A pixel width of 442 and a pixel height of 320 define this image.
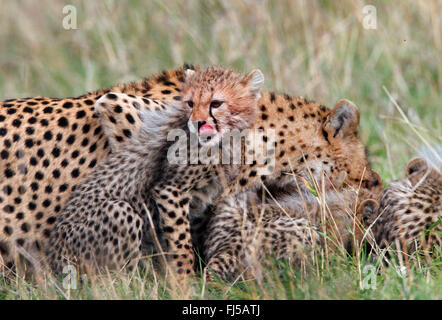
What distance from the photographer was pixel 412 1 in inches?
290

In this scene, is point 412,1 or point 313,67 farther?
point 412,1

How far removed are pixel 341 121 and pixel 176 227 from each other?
46.1 inches

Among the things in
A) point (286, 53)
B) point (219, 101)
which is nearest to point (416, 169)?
point (219, 101)

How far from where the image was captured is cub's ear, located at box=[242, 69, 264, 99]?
4180mm

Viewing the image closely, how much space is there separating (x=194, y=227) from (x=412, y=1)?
409 cm

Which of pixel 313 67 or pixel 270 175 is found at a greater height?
pixel 313 67

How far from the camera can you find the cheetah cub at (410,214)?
12.7ft

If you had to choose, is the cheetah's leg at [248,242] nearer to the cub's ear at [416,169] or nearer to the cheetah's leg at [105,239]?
the cheetah's leg at [105,239]

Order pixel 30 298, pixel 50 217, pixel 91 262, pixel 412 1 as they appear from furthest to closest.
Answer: pixel 412 1 → pixel 50 217 → pixel 91 262 → pixel 30 298

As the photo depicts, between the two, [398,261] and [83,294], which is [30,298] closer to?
[83,294]

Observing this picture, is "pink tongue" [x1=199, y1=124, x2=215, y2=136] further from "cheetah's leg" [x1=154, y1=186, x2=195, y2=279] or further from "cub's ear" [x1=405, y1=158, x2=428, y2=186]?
"cub's ear" [x1=405, y1=158, x2=428, y2=186]

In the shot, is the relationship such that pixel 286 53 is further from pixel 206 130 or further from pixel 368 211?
pixel 206 130

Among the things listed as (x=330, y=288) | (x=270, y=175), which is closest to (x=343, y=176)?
(x=270, y=175)

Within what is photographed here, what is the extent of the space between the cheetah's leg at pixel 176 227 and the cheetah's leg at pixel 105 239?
0.15 metres
